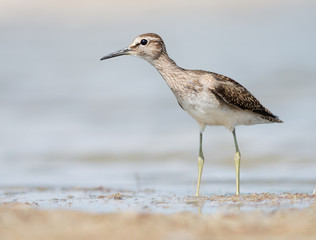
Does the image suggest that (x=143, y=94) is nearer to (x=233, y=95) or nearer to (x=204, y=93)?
(x=233, y=95)

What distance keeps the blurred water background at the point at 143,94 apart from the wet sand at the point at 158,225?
140 inches

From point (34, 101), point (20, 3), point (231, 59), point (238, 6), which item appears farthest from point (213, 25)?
point (34, 101)

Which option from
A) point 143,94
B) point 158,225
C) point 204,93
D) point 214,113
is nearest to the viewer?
point 158,225

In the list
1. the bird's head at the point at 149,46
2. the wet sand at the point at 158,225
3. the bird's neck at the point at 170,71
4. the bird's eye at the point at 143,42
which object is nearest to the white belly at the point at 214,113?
the bird's neck at the point at 170,71

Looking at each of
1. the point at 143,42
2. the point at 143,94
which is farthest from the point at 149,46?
the point at 143,94

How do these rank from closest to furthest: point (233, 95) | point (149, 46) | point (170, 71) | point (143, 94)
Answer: point (233, 95), point (170, 71), point (149, 46), point (143, 94)

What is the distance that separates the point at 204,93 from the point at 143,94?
32.0 feet

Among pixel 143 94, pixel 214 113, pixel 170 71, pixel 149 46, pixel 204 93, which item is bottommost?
pixel 214 113

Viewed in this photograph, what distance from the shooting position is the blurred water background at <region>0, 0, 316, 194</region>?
481 inches

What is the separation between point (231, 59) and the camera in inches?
850

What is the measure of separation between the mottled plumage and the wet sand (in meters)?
2.43

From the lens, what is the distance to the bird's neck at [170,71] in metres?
8.91

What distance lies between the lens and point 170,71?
30.0 feet

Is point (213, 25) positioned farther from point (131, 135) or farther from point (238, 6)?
point (131, 135)
